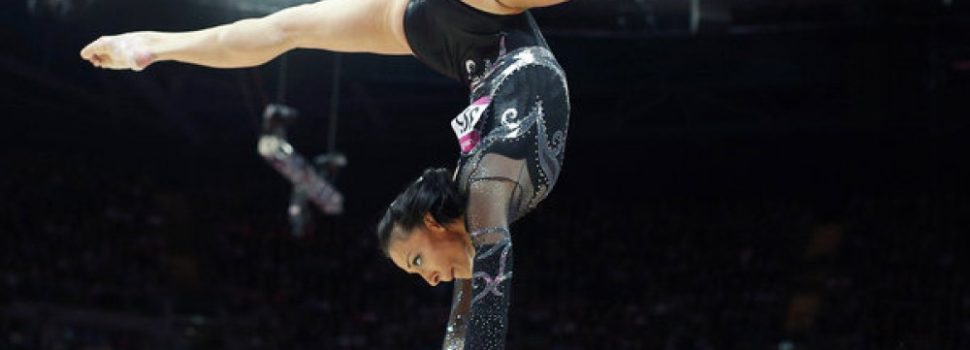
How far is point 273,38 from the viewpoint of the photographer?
3.13 meters

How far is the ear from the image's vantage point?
8.82ft

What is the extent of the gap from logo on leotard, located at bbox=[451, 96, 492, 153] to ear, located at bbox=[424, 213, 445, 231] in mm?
175

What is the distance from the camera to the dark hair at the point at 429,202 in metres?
2.66

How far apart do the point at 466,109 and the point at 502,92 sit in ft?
0.38

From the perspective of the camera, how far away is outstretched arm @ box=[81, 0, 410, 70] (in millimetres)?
3088

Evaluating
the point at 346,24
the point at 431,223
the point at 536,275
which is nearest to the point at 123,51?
the point at 346,24

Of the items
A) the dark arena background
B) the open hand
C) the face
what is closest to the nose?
the face

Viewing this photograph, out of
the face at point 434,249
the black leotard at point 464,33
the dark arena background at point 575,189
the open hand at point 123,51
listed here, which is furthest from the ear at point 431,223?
the dark arena background at point 575,189

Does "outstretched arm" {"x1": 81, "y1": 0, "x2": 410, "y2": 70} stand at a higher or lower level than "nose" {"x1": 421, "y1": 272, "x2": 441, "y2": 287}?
higher

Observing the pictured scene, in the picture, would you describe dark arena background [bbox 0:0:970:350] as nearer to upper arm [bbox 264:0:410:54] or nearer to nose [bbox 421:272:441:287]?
upper arm [bbox 264:0:410:54]

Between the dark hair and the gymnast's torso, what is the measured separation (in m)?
0.04

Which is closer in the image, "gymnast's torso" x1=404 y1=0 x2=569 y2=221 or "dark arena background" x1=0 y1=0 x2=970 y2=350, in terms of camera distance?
"gymnast's torso" x1=404 y1=0 x2=569 y2=221

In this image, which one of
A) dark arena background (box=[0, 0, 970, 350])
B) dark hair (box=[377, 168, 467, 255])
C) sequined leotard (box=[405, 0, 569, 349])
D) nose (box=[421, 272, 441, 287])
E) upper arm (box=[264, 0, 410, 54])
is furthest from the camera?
dark arena background (box=[0, 0, 970, 350])

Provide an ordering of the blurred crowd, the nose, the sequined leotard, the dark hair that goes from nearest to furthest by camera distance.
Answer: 1. the sequined leotard
2. the dark hair
3. the nose
4. the blurred crowd
